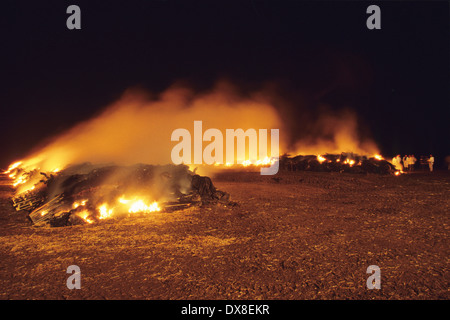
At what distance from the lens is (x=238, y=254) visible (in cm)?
524

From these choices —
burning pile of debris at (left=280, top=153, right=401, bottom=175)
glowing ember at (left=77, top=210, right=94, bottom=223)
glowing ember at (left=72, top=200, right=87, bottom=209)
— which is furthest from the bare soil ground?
burning pile of debris at (left=280, top=153, right=401, bottom=175)

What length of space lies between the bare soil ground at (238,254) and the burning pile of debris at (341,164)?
13214 millimetres

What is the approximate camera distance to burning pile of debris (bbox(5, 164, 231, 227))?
7.98m

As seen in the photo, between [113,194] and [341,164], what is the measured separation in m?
19.6

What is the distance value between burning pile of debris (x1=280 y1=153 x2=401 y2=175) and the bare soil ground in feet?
43.4

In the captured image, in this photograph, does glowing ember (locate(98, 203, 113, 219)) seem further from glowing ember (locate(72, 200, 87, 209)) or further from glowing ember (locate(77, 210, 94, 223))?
glowing ember (locate(72, 200, 87, 209))

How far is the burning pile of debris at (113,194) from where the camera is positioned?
798cm

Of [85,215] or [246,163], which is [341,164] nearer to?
[246,163]

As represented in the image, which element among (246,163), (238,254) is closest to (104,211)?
(238,254)

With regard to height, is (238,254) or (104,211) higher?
(104,211)
